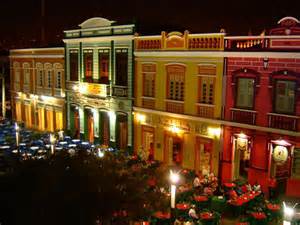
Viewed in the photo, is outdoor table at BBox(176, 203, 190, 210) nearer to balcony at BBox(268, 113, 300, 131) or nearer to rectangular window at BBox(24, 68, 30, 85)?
balcony at BBox(268, 113, 300, 131)

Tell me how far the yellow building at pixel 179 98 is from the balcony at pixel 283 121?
2.88 metres

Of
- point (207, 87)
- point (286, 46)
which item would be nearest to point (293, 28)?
point (286, 46)

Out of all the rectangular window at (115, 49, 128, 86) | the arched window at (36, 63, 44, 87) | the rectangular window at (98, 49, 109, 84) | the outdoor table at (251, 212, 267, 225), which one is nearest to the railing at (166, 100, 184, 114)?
the rectangular window at (115, 49, 128, 86)

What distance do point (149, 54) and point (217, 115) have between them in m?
5.99

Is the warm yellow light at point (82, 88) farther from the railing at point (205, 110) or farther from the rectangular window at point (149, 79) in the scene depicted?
the railing at point (205, 110)

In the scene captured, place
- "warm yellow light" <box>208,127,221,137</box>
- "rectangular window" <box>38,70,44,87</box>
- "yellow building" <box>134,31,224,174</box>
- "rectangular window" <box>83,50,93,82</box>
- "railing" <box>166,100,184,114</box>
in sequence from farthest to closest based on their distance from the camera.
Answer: "rectangular window" <box>38,70,44,87</box> → "rectangular window" <box>83,50,93,82</box> → "railing" <box>166,100,184,114</box> → "yellow building" <box>134,31,224,174</box> → "warm yellow light" <box>208,127,221,137</box>

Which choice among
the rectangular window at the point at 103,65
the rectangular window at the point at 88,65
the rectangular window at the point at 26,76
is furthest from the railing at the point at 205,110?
the rectangular window at the point at 26,76

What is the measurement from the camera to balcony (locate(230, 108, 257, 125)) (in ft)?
65.1

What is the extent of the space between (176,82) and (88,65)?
30.0 feet

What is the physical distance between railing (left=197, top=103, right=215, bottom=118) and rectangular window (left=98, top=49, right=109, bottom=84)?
8506mm

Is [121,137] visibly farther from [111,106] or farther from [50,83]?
[50,83]

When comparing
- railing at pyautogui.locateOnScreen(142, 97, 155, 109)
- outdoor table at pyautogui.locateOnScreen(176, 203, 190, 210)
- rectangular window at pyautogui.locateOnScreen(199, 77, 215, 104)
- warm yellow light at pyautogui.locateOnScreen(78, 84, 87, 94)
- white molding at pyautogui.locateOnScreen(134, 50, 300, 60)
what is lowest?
outdoor table at pyautogui.locateOnScreen(176, 203, 190, 210)

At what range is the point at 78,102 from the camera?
31578 mm

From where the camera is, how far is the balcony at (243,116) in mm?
19844
